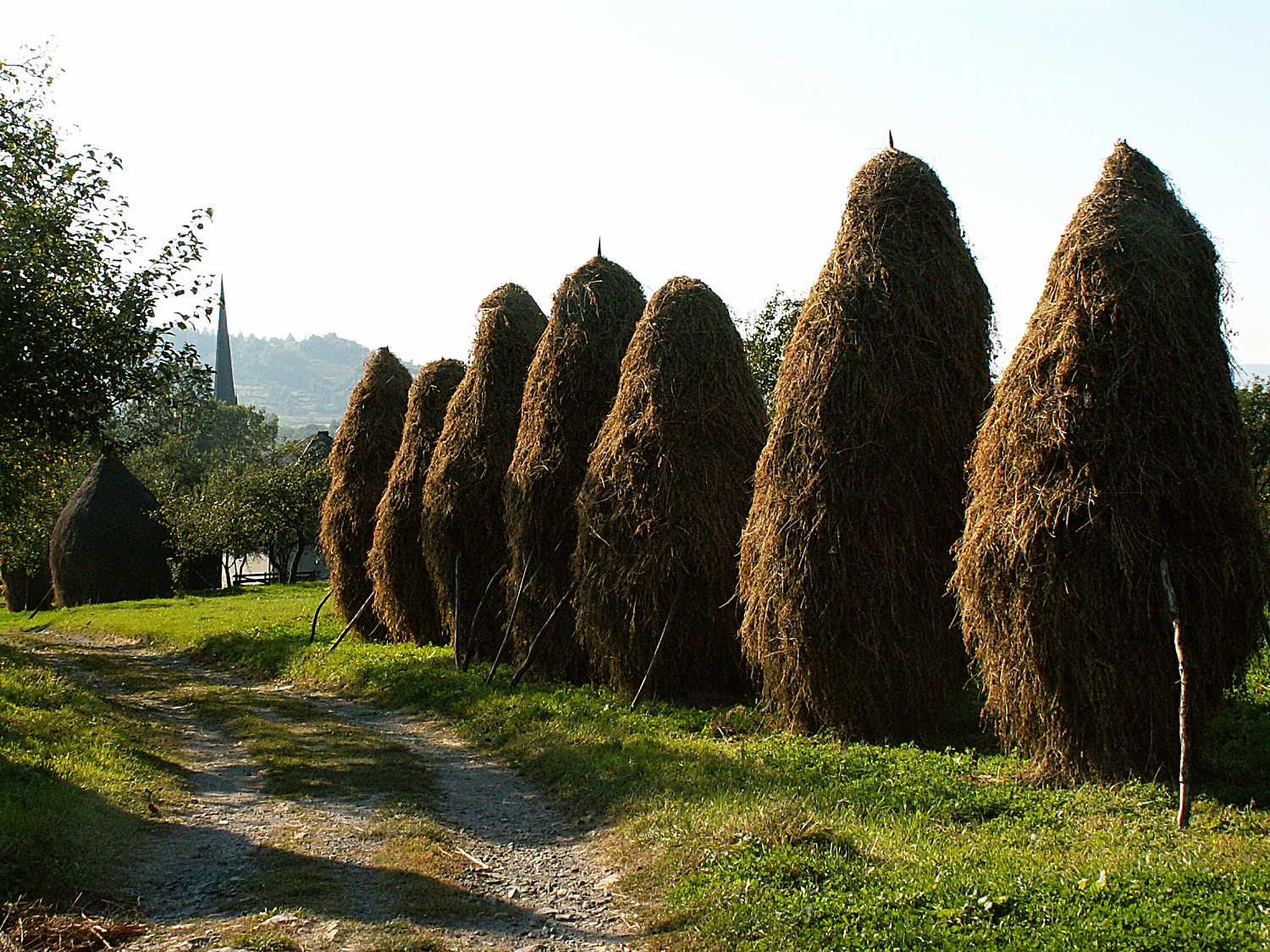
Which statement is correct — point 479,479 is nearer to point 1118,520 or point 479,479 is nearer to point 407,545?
point 407,545

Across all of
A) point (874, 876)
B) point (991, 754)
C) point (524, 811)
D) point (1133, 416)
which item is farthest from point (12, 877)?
point (1133, 416)

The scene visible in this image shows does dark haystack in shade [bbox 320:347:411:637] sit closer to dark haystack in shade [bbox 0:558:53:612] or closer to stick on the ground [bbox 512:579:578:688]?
stick on the ground [bbox 512:579:578:688]

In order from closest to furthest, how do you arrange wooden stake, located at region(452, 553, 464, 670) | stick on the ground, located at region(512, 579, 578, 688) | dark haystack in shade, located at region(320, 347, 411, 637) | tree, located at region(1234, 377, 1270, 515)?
stick on the ground, located at region(512, 579, 578, 688) < wooden stake, located at region(452, 553, 464, 670) < dark haystack in shade, located at region(320, 347, 411, 637) < tree, located at region(1234, 377, 1270, 515)

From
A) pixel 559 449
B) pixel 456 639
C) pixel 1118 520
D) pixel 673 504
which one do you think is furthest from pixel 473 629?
pixel 1118 520

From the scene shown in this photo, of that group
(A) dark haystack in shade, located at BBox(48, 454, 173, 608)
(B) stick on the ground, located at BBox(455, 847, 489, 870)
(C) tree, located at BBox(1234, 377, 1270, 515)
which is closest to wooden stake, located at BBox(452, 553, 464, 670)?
(B) stick on the ground, located at BBox(455, 847, 489, 870)

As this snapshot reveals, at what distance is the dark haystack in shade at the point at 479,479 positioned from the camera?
51.9 feet

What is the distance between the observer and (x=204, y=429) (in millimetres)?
68688

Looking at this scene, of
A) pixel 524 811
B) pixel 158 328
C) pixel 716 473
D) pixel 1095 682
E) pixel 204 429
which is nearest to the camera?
pixel 1095 682

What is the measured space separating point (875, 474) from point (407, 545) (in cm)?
1047

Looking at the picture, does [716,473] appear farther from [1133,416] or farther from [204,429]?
[204,429]

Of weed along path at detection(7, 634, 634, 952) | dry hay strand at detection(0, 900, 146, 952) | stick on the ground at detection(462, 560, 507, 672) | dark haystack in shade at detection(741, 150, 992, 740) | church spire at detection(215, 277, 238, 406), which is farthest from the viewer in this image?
church spire at detection(215, 277, 238, 406)

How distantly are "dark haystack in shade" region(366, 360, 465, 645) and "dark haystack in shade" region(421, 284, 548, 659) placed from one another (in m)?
1.18

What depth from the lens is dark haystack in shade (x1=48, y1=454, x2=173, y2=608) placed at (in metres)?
31.3

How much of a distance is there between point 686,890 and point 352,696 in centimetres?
953
